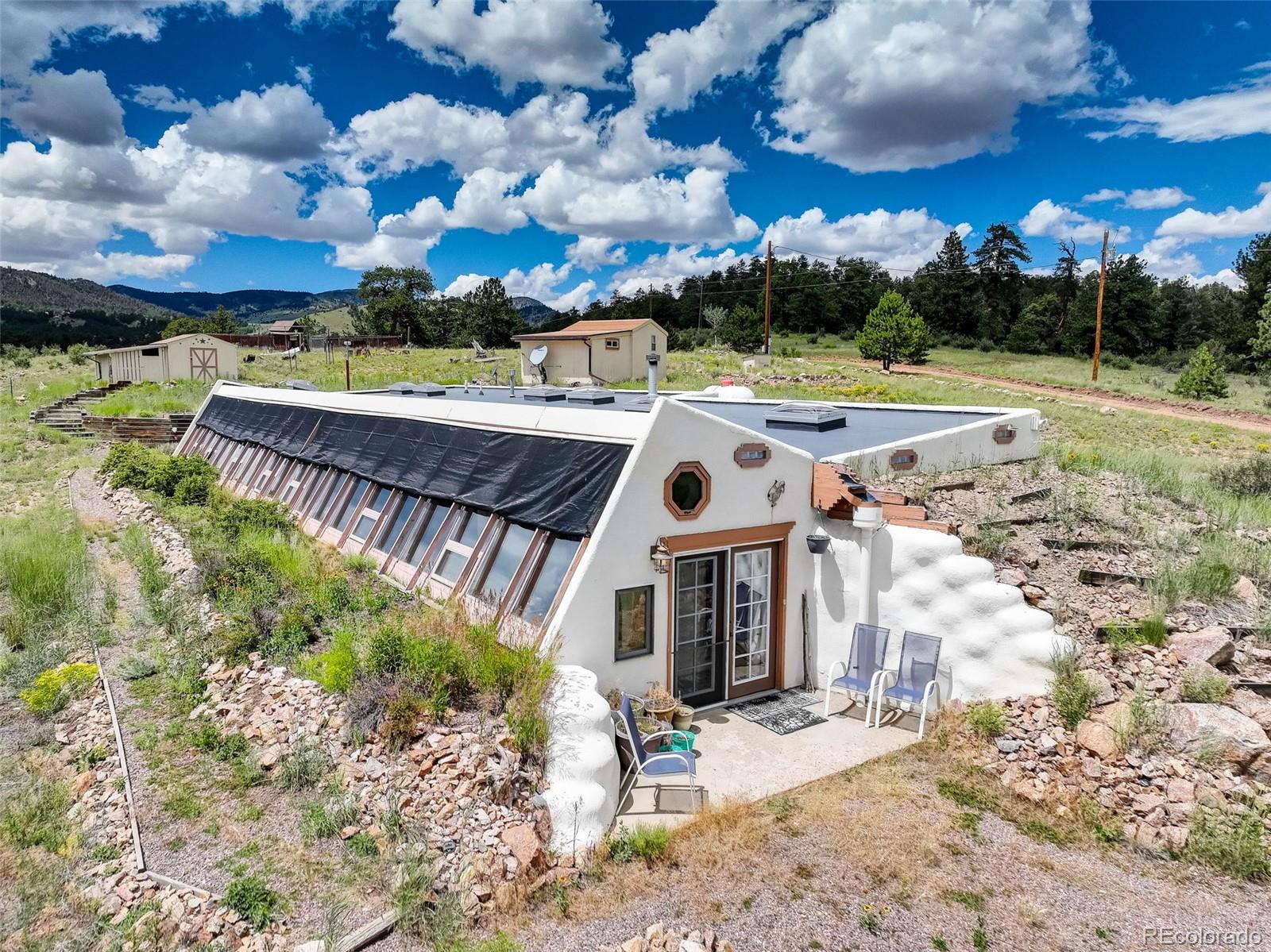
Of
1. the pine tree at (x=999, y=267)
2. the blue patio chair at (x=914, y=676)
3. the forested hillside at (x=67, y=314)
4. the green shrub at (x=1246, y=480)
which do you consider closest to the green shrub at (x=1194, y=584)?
the blue patio chair at (x=914, y=676)

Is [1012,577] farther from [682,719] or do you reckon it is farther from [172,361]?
[172,361]

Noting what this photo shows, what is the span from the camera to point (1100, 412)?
26.4m

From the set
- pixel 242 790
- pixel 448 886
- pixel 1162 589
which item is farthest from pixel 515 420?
pixel 1162 589

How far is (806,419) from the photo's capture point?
40.8 feet

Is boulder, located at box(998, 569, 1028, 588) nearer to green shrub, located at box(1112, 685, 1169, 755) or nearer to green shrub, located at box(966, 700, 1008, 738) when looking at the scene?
green shrub, located at box(966, 700, 1008, 738)

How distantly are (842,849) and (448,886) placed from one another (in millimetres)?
3058

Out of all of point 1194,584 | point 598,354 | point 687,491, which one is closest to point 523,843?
point 687,491

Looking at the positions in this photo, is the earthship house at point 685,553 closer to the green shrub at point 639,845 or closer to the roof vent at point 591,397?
the green shrub at point 639,845

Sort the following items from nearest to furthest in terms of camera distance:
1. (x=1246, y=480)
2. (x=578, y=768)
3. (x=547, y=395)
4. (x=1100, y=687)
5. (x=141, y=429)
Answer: (x=578, y=768) < (x=1100, y=687) < (x=1246, y=480) < (x=547, y=395) < (x=141, y=429)

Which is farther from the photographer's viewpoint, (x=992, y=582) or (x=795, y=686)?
(x=795, y=686)

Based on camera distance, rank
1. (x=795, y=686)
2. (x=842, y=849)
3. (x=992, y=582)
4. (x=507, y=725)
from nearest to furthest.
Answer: (x=842, y=849), (x=507, y=725), (x=992, y=582), (x=795, y=686)

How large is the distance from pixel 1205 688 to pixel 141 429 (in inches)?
1182

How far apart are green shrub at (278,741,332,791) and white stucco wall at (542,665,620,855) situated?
6.12 feet

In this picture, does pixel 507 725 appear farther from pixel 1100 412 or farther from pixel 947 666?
pixel 1100 412
